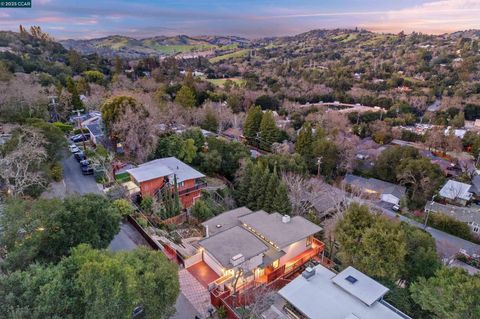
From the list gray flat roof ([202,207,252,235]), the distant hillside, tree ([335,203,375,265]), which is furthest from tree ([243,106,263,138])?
the distant hillside

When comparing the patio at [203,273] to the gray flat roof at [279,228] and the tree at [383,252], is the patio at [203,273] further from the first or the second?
the tree at [383,252]

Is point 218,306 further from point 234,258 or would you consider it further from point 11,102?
point 11,102

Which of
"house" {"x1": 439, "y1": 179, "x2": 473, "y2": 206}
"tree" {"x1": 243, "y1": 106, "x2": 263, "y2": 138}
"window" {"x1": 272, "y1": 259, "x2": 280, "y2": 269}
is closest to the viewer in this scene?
"window" {"x1": 272, "y1": 259, "x2": 280, "y2": 269}

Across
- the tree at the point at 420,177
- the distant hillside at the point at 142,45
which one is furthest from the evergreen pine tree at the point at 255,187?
the distant hillside at the point at 142,45

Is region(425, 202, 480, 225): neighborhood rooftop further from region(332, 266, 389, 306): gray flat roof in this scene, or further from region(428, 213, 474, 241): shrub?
region(332, 266, 389, 306): gray flat roof

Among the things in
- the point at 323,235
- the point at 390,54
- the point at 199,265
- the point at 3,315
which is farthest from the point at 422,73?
the point at 3,315

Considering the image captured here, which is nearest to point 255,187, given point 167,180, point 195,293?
point 167,180
